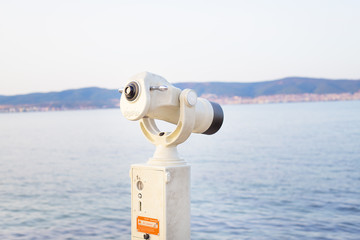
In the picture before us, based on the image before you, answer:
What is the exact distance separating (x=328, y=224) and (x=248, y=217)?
5.61 ft

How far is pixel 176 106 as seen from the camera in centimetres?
356

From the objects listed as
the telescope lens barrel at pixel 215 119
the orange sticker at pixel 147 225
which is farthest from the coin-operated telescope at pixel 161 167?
the telescope lens barrel at pixel 215 119

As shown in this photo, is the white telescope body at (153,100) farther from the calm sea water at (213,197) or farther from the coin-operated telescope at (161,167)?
the calm sea water at (213,197)

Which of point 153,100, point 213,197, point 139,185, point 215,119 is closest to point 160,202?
point 139,185

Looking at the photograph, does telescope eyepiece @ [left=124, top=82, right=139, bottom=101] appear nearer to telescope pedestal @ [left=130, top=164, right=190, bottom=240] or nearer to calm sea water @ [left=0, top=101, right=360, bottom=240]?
telescope pedestal @ [left=130, top=164, right=190, bottom=240]

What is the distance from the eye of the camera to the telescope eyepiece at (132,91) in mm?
3363

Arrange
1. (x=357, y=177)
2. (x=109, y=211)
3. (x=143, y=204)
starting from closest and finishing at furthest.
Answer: (x=143, y=204)
(x=109, y=211)
(x=357, y=177)

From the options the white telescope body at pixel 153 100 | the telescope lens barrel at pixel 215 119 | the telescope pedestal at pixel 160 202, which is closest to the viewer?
the white telescope body at pixel 153 100

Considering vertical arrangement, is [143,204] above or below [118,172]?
above

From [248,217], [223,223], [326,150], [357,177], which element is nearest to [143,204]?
[223,223]

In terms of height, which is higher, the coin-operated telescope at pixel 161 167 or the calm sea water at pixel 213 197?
the coin-operated telescope at pixel 161 167

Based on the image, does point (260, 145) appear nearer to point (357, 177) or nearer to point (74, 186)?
point (357, 177)

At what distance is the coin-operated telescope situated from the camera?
11.1 feet

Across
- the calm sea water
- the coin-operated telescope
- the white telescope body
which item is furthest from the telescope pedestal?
the calm sea water
